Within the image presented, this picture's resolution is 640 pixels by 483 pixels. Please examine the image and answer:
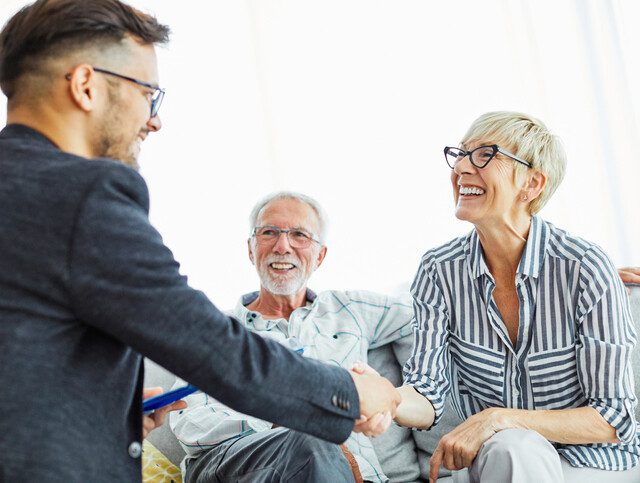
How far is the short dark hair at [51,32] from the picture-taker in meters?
1.35

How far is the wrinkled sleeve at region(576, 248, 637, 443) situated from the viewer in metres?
1.87

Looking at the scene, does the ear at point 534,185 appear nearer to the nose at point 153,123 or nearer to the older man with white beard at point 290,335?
Answer: the older man with white beard at point 290,335

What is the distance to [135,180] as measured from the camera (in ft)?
4.01

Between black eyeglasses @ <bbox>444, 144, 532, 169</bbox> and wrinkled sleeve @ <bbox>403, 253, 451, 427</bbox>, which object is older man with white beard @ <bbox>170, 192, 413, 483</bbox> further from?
black eyeglasses @ <bbox>444, 144, 532, 169</bbox>

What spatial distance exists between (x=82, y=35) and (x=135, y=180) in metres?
0.34

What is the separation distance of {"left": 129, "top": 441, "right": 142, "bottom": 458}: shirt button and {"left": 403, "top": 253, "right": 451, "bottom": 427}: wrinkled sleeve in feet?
3.29

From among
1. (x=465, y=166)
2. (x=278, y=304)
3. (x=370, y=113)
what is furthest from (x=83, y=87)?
(x=370, y=113)

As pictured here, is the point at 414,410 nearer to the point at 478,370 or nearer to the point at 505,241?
the point at 478,370

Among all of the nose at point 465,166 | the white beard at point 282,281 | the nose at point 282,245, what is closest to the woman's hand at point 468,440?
the nose at point 465,166

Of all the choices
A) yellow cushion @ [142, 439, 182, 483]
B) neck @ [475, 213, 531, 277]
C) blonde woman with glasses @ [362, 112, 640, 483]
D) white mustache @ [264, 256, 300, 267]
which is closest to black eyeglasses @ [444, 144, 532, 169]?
blonde woman with glasses @ [362, 112, 640, 483]

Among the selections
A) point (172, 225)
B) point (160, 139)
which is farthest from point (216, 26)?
point (172, 225)

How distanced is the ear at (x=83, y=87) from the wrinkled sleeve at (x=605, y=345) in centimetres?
A: 130

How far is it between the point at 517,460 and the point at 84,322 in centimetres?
104

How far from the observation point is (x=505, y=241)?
2.10 m
